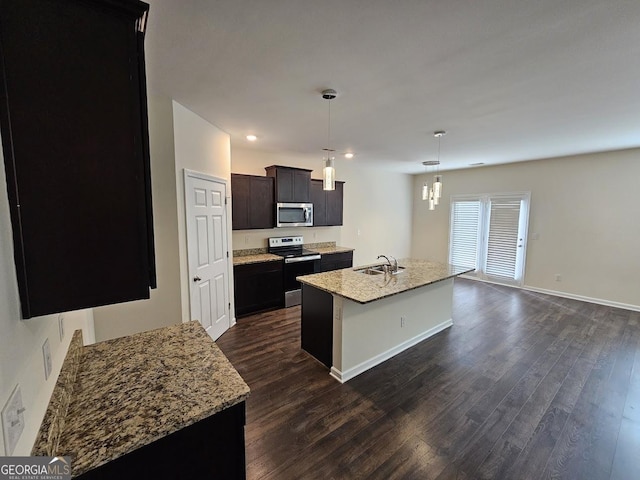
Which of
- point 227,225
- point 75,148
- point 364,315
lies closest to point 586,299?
point 364,315

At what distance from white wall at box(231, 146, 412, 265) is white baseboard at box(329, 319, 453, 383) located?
2.71 meters

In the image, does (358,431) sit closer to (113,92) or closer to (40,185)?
(40,185)

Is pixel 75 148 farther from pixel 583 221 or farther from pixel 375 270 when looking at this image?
pixel 583 221

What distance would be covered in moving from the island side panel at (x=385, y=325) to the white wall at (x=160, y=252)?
5.62 ft

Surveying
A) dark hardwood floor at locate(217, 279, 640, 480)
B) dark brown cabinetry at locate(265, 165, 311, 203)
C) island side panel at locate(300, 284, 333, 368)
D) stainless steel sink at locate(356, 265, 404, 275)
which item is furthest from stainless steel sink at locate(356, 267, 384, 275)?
dark brown cabinetry at locate(265, 165, 311, 203)

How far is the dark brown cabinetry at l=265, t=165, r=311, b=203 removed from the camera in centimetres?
460

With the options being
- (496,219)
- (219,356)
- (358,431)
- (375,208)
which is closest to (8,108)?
(219,356)

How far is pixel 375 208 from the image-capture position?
6766 millimetres

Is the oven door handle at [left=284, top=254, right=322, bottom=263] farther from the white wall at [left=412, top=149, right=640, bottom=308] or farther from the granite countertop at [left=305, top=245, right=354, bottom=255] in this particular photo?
the white wall at [left=412, top=149, right=640, bottom=308]

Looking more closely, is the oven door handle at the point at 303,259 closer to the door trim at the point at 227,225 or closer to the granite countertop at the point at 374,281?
the door trim at the point at 227,225

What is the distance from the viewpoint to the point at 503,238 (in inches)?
231

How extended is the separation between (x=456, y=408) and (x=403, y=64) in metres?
2.73

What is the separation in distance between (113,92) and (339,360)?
8.57 ft

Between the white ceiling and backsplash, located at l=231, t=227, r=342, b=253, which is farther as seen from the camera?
backsplash, located at l=231, t=227, r=342, b=253
